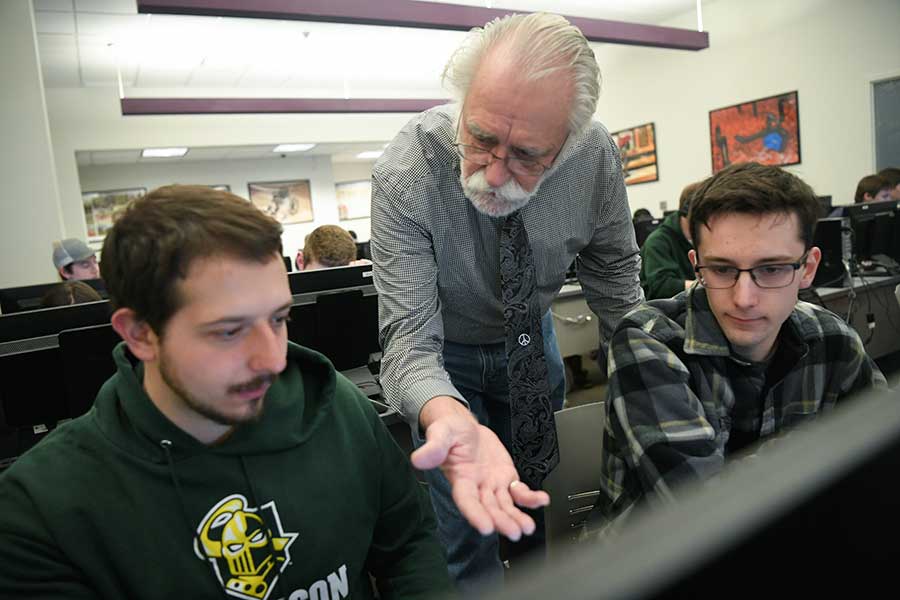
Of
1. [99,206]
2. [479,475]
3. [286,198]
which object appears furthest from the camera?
[286,198]

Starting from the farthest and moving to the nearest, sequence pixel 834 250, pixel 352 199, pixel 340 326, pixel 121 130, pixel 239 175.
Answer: pixel 352 199 → pixel 239 175 → pixel 121 130 → pixel 834 250 → pixel 340 326

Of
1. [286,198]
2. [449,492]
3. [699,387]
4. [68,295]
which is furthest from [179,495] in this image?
[286,198]

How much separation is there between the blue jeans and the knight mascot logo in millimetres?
488

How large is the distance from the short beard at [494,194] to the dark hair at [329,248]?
6.57 feet

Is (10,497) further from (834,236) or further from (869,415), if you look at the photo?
(834,236)

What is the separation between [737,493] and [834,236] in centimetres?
396

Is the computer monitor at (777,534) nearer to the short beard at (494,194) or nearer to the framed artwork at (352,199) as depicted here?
the short beard at (494,194)

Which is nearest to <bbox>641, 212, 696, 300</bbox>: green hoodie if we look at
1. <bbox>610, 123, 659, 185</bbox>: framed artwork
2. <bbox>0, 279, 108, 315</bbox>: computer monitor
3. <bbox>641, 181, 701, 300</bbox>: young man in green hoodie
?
<bbox>641, 181, 701, 300</bbox>: young man in green hoodie

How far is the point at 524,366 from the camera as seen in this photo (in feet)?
4.41

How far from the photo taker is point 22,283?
4.46 metres

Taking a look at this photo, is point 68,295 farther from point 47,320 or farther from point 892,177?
point 892,177

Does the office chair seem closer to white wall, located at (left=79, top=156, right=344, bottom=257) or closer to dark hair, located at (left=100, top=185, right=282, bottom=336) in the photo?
dark hair, located at (left=100, top=185, right=282, bottom=336)

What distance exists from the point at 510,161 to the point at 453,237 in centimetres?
23

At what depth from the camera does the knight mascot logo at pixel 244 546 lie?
885 millimetres
